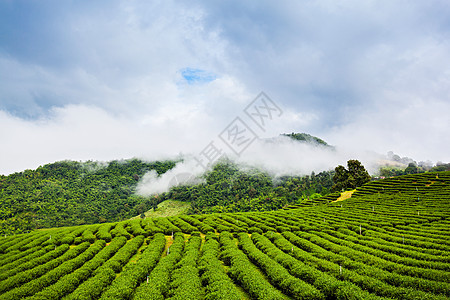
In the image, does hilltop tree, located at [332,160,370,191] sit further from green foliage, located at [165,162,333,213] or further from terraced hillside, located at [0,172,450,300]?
terraced hillside, located at [0,172,450,300]

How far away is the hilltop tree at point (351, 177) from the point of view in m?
65.7

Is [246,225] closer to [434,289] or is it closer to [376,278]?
[376,278]

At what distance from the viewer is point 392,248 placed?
17062 millimetres

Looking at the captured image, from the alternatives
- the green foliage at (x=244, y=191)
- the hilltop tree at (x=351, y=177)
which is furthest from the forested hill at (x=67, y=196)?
the hilltop tree at (x=351, y=177)

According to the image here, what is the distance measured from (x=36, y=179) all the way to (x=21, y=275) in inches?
6121

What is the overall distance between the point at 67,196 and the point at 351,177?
139 m

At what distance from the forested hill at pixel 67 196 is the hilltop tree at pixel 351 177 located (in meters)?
103

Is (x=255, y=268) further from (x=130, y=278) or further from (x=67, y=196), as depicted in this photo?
(x=67, y=196)

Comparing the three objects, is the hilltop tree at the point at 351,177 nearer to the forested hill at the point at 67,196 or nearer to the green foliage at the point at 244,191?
the green foliage at the point at 244,191

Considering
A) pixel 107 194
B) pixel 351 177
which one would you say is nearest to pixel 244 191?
pixel 351 177

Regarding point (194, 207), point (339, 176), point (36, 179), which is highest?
point (36, 179)

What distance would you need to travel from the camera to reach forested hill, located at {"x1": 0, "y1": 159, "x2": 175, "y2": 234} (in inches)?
3691

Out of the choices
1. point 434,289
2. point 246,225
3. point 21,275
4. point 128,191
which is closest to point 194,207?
point 128,191

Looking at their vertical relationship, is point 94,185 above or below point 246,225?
above
